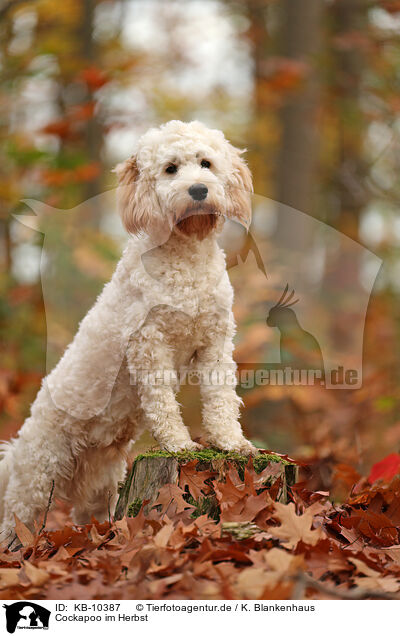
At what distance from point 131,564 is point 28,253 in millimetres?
5544

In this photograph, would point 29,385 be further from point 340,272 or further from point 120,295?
point 340,272

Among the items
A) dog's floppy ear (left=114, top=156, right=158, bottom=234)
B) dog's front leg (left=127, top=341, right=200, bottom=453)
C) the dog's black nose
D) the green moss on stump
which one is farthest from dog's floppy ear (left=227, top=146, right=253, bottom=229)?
the green moss on stump

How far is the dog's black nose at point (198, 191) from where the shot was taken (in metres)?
3.08

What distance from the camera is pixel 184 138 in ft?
10.6

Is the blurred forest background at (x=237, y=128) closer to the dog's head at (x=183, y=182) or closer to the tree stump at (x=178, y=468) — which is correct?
the tree stump at (x=178, y=468)

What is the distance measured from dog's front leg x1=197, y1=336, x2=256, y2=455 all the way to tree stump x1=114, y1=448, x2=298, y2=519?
0.23 ft

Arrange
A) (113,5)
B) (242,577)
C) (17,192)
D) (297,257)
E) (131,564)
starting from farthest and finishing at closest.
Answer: (113,5) < (17,192) < (297,257) < (131,564) < (242,577)

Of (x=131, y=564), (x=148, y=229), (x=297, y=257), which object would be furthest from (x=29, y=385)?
(x=131, y=564)

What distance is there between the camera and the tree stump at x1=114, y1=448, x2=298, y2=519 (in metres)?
3.21

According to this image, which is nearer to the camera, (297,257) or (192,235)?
(192,235)

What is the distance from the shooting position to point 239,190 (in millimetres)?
3395

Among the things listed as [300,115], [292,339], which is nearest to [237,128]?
[300,115]
